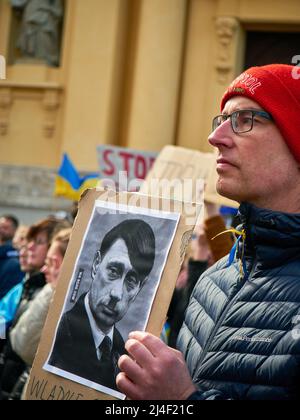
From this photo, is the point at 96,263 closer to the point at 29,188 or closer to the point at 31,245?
the point at 31,245

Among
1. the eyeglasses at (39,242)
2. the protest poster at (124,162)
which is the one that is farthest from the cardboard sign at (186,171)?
the protest poster at (124,162)

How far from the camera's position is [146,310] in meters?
1.90

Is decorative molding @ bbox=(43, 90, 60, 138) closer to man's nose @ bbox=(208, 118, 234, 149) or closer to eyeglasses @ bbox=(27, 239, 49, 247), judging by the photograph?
eyeglasses @ bbox=(27, 239, 49, 247)

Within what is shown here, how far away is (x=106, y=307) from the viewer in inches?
76.7

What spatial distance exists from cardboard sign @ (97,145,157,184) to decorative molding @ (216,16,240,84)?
559 cm

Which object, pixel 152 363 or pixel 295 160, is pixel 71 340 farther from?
pixel 295 160

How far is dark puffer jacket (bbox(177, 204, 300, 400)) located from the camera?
1.73m

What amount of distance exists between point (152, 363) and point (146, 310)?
0.57 feet

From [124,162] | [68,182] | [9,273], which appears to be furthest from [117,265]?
[68,182]

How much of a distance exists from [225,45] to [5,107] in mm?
3604

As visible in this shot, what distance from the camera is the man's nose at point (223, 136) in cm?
201

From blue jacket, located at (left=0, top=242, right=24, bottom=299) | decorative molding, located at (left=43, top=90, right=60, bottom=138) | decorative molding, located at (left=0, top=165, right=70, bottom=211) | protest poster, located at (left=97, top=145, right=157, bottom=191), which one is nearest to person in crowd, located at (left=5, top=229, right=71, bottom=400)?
blue jacket, located at (left=0, top=242, right=24, bottom=299)

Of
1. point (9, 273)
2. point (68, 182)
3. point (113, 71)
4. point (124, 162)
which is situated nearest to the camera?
point (9, 273)
